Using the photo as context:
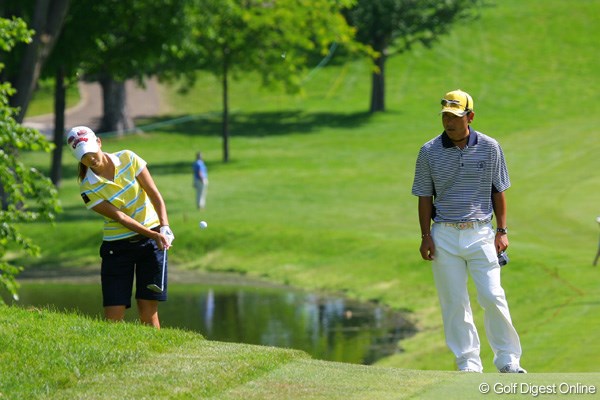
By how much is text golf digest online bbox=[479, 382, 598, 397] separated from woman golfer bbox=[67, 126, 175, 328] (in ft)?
10.1

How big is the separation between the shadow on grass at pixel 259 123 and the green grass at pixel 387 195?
197mm

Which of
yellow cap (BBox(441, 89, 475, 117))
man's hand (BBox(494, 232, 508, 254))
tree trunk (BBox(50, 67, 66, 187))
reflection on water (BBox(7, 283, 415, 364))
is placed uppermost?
yellow cap (BBox(441, 89, 475, 117))

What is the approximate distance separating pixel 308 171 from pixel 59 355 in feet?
116

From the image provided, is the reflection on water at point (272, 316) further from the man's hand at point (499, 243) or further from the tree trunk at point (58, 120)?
the tree trunk at point (58, 120)

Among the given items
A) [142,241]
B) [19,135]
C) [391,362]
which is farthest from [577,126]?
[142,241]

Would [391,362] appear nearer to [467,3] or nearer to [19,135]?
[19,135]

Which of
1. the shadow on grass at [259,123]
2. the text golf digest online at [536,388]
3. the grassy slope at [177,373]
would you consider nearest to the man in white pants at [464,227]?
the grassy slope at [177,373]

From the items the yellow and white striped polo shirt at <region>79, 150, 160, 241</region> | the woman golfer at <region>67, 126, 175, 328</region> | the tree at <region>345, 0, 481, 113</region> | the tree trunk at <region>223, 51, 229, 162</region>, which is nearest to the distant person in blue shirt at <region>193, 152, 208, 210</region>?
the tree trunk at <region>223, 51, 229, 162</region>

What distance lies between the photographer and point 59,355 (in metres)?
8.90

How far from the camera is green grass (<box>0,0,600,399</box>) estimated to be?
1641cm

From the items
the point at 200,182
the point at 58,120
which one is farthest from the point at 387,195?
the point at 58,120

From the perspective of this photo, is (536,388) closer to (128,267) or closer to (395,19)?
(128,267)

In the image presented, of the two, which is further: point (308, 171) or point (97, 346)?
point (308, 171)

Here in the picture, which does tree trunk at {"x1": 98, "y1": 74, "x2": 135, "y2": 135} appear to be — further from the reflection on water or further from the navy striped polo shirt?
the navy striped polo shirt
